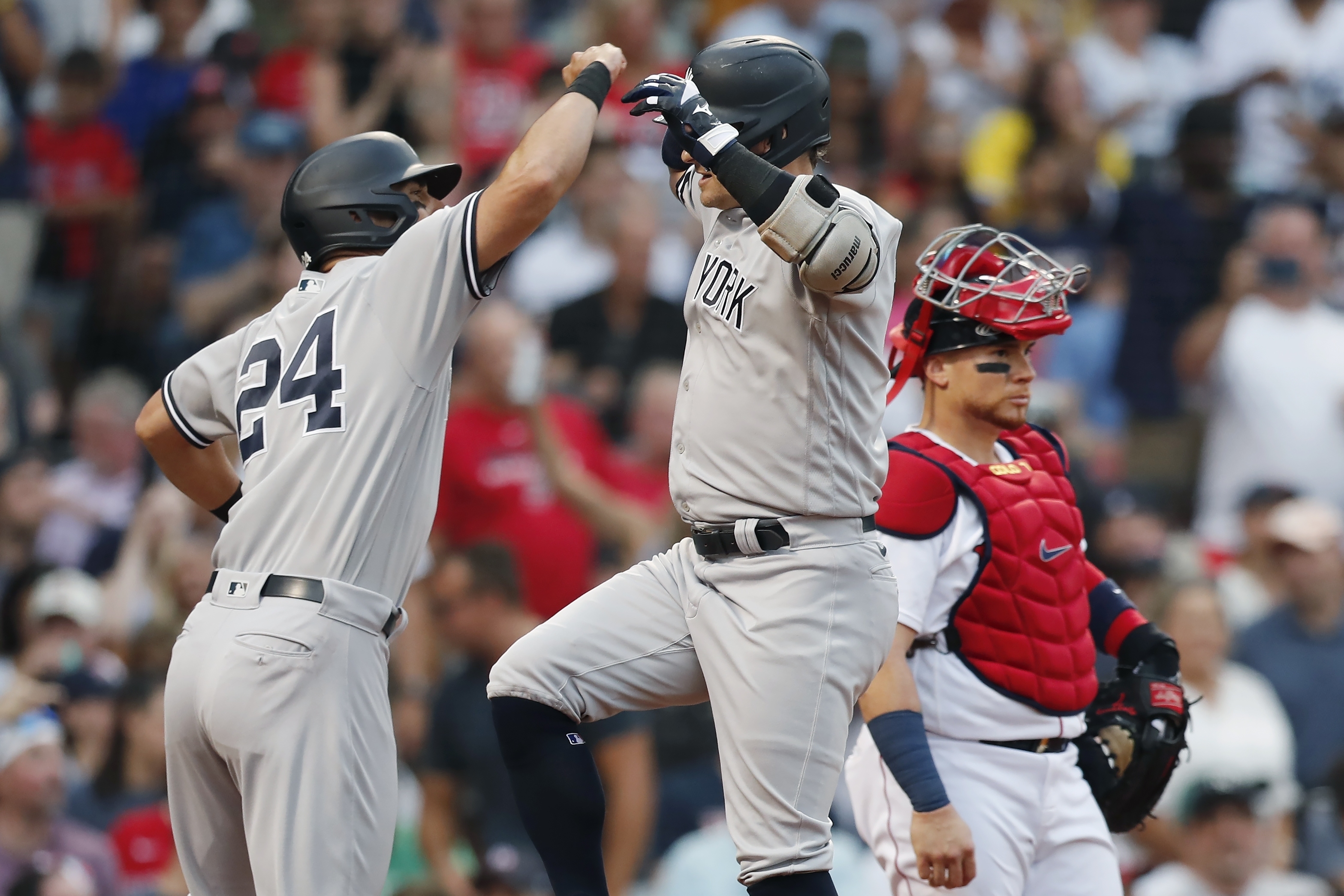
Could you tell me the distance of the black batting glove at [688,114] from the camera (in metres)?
3.26

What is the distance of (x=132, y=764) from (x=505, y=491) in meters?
1.81

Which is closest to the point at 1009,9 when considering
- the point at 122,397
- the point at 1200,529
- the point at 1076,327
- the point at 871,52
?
the point at 871,52

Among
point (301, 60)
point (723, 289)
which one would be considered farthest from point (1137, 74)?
point (723, 289)

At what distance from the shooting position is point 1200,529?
7891mm

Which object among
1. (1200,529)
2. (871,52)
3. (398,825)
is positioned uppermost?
(871,52)

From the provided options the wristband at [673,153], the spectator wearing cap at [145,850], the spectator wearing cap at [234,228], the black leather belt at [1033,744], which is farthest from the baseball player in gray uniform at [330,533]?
the spectator wearing cap at [234,228]

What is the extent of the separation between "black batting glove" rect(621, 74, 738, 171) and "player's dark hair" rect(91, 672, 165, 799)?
4.14m

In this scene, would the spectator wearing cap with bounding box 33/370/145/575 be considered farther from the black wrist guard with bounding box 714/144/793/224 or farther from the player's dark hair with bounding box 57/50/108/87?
the black wrist guard with bounding box 714/144/793/224

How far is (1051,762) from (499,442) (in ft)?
12.0

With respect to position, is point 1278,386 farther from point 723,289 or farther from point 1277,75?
point 723,289

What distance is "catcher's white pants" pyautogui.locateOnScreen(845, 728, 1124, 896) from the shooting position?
12.5 feet

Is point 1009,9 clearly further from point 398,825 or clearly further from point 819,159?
point 819,159

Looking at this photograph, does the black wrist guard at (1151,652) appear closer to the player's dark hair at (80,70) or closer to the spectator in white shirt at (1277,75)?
the spectator in white shirt at (1277,75)

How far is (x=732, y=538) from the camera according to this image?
11.2 feet
